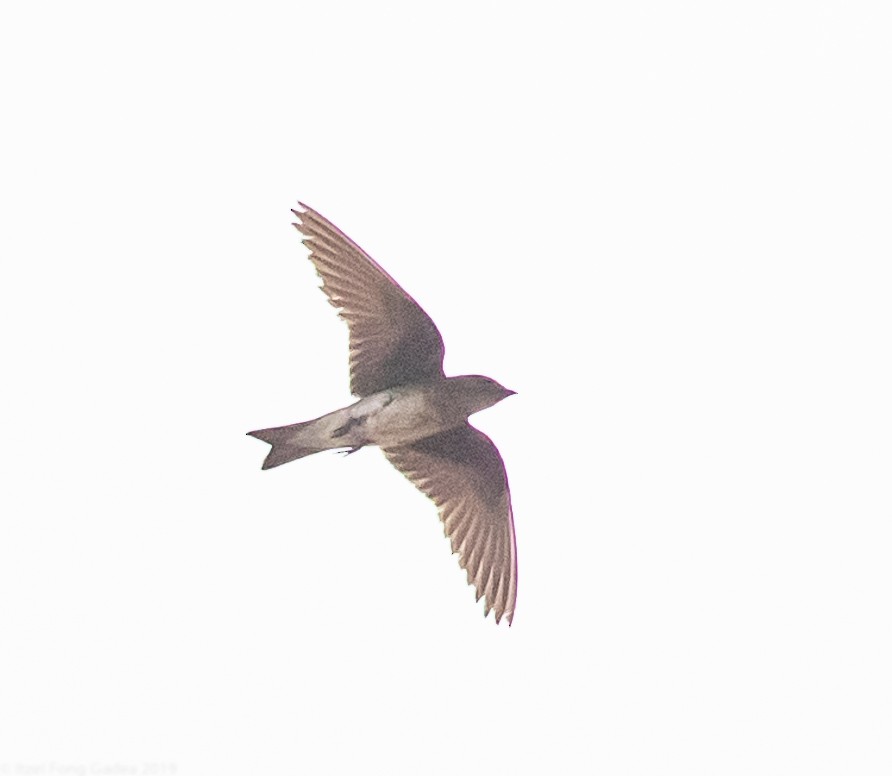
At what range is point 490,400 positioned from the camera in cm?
757

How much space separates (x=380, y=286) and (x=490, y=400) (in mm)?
627

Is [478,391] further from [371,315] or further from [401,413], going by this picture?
[371,315]

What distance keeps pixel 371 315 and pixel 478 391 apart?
1.72ft

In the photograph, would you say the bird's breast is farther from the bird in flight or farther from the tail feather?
the tail feather

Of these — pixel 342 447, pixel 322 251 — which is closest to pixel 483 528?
pixel 342 447

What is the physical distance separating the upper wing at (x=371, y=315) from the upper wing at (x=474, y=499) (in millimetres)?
438

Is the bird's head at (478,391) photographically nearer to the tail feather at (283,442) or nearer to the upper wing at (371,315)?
the upper wing at (371,315)

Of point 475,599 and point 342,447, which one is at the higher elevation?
point 342,447

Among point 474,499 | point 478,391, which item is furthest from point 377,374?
point 474,499

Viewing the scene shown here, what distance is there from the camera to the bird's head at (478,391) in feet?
24.7

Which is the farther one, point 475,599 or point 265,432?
point 475,599

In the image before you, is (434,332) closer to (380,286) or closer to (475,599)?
(380,286)

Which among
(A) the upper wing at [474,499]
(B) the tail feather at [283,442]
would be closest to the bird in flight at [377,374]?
(B) the tail feather at [283,442]

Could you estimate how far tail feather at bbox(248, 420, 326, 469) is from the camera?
7.43 meters
